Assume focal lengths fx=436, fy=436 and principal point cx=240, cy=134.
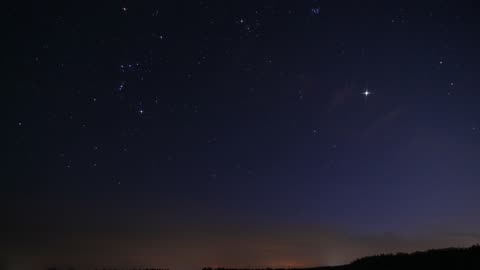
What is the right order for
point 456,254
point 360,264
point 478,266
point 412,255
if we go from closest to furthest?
Result: point 478,266, point 456,254, point 412,255, point 360,264

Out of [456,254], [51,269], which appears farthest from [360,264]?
[51,269]

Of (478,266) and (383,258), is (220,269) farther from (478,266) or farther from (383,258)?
(478,266)

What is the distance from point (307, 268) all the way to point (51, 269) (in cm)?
1691

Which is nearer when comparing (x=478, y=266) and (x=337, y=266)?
(x=478, y=266)

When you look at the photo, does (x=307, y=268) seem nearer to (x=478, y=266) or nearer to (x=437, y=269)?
(x=437, y=269)

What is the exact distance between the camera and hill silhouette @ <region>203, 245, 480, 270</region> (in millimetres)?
22250

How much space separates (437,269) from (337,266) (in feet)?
27.9

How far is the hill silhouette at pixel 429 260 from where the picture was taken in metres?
22.2

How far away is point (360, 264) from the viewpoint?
28234 millimetres

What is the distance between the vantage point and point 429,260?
78.6ft

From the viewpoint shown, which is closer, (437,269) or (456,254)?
(437,269)

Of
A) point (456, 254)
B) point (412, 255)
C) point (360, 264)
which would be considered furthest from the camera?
point (360, 264)

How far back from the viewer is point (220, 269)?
2842 centimetres

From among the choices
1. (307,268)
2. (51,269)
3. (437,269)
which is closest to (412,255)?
(437,269)
